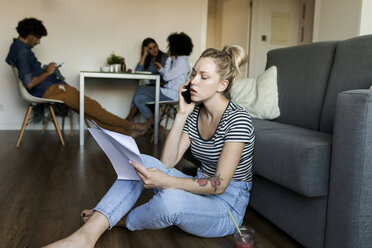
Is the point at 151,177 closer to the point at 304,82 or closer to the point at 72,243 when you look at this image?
the point at 72,243

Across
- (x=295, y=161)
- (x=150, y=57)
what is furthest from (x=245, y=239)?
(x=150, y=57)

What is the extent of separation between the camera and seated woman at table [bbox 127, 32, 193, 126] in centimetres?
419

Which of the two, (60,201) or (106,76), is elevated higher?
(106,76)

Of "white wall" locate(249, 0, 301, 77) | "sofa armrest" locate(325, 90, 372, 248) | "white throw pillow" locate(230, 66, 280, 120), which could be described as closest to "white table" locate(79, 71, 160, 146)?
"white throw pillow" locate(230, 66, 280, 120)

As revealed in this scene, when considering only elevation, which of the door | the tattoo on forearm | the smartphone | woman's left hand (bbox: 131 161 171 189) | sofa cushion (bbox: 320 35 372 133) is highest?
the door

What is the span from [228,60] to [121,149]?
0.59 metres

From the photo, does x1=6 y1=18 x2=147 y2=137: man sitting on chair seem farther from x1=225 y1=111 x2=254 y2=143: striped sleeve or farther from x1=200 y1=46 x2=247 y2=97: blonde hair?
x1=225 y1=111 x2=254 y2=143: striped sleeve

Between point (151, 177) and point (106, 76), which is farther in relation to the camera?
point (106, 76)

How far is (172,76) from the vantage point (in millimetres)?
4176

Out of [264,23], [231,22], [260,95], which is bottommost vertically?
[260,95]

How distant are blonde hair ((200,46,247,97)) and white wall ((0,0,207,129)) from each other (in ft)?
12.1

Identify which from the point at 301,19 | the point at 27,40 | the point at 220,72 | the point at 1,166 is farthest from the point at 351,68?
the point at 301,19

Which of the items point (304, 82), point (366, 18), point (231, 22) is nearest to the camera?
point (304, 82)

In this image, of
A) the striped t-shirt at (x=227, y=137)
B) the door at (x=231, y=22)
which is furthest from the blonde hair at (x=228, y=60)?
the door at (x=231, y=22)
